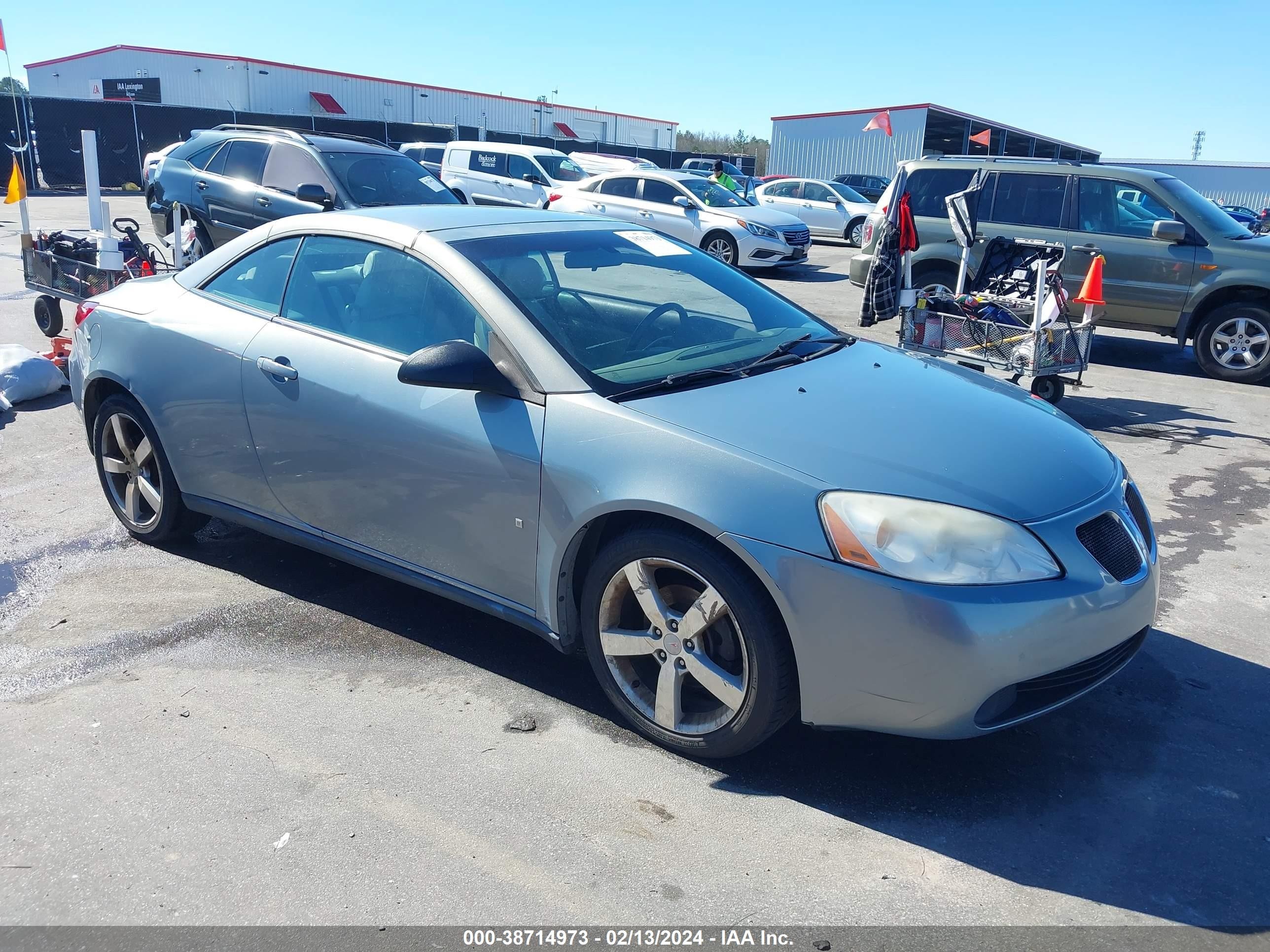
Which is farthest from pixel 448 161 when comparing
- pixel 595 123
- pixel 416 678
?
pixel 595 123

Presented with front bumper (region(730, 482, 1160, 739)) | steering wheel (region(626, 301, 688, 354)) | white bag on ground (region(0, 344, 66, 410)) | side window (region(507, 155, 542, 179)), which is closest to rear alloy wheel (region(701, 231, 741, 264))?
side window (region(507, 155, 542, 179))

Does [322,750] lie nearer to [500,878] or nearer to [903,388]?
[500,878]

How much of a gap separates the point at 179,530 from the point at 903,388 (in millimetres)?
3323

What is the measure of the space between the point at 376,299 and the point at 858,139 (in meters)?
A: 38.8

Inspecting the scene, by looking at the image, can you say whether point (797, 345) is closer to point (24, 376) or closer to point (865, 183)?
point (24, 376)

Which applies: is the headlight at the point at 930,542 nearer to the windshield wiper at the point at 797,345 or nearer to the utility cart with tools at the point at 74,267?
the windshield wiper at the point at 797,345

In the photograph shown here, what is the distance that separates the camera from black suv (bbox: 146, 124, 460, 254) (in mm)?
10875

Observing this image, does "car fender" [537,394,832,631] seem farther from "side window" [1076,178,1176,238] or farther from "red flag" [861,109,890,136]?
"red flag" [861,109,890,136]

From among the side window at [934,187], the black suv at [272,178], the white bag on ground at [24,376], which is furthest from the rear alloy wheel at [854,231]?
the white bag on ground at [24,376]

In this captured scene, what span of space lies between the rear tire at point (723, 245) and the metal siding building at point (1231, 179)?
4775 cm

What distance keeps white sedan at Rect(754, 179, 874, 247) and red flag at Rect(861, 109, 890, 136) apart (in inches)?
387

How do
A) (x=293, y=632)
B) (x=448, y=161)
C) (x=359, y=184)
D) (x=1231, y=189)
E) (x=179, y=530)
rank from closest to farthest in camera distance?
(x=293, y=632), (x=179, y=530), (x=359, y=184), (x=448, y=161), (x=1231, y=189)

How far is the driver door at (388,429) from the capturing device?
3.38m

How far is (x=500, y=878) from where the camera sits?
8.68 ft
